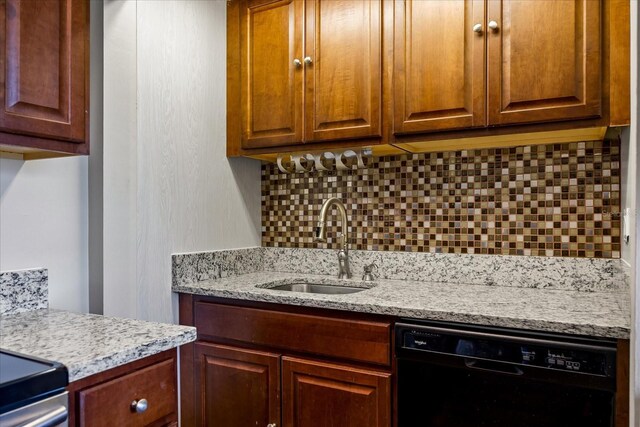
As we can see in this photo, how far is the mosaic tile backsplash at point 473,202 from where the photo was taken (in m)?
1.77

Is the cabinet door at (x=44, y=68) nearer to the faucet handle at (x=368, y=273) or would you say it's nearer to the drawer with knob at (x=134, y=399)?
the drawer with knob at (x=134, y=399)

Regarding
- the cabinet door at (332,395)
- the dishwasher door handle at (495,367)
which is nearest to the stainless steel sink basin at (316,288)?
the cabinet door at (332,395)

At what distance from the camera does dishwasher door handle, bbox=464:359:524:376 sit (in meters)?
1.33

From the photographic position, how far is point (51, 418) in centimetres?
90

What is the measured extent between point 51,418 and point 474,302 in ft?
4.06

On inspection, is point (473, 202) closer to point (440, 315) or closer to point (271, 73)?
point (440, 315)

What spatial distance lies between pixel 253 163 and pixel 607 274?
1.69 meters

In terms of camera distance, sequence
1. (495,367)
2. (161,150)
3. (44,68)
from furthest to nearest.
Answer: (161,150) → (495,367) → (44,68)

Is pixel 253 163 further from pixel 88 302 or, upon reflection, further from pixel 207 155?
pixel 88 302

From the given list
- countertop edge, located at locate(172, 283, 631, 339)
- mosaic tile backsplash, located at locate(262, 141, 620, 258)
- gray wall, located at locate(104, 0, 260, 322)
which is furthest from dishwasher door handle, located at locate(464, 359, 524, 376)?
gray wall, located at locate(104, 0, 260, 322)

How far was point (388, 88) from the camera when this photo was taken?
1845 mm

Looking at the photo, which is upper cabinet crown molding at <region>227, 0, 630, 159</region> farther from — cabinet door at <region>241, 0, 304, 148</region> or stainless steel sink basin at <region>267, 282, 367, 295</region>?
stainless steel sink basin at <region>267, 282, 367, 295</region>

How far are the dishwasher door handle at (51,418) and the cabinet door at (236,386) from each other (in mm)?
892

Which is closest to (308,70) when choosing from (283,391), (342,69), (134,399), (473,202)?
(342,69)
